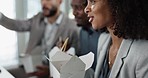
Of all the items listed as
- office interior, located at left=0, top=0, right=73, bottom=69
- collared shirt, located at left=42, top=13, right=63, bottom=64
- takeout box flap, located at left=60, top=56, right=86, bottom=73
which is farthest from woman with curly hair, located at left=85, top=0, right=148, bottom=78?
office interior, located at left=0, top=0, right=73, bottom=69

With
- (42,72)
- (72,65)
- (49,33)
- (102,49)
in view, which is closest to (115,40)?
(102,49)

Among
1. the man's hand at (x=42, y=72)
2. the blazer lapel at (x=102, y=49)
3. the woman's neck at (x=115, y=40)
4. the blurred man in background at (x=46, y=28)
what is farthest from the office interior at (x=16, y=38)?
the woman's neck at (x=115, y=40)

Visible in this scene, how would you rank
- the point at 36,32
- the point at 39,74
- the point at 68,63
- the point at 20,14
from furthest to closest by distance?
the point at 20,14
the point at 36,32
the point at 39,74
the point at 68,63

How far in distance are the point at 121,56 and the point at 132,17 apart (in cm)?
16

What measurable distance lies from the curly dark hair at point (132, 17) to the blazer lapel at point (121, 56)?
0.03 metres

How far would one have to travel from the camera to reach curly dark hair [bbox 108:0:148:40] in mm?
1021

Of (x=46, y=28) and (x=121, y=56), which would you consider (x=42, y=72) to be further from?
(x=121, y=56)

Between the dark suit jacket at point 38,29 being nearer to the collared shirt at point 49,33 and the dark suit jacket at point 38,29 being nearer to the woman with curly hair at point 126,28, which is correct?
the collared shirt at point 49,33

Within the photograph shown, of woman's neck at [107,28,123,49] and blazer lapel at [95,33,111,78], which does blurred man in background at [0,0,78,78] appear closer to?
blazer lapel at [95,33,111,78]

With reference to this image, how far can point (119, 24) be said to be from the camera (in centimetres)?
107

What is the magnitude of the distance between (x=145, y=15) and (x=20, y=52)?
1624 mm

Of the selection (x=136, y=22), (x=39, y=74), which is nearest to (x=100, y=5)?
(x=136, y=22)

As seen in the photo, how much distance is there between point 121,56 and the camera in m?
1.07

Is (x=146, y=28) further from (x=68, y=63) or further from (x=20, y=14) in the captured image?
(x=20, y=14)
